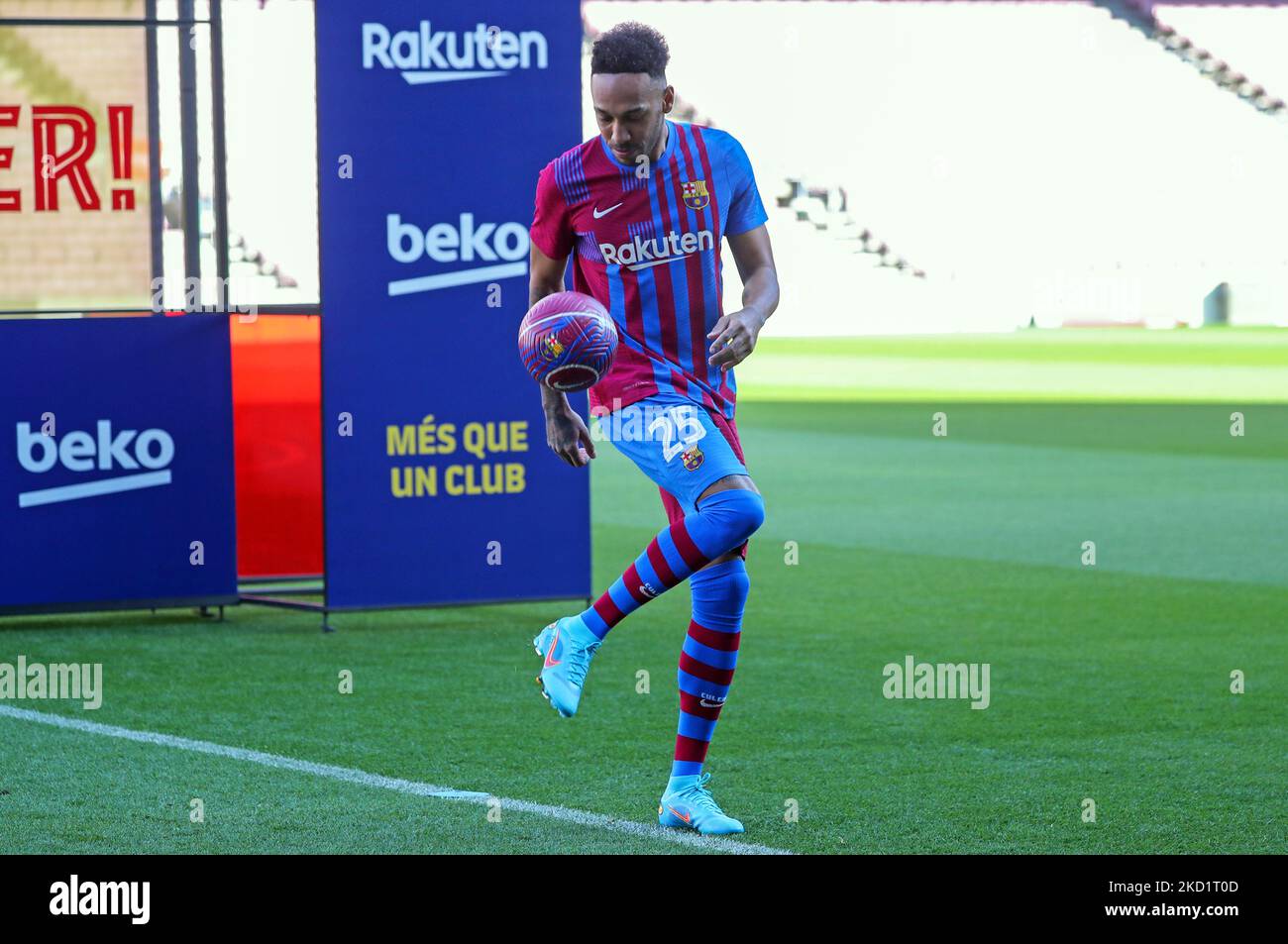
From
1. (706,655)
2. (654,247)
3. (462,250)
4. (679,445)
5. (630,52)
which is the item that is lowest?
(706,655)

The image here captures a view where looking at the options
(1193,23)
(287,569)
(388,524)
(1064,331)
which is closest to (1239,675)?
(388,524)

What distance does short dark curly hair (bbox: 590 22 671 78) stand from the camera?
517cm

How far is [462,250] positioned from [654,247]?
13.0 feet

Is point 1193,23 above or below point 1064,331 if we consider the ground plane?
above

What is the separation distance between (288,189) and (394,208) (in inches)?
649

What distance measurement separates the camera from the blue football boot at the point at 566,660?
17.0 ft

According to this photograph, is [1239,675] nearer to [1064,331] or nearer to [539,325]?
[539,325]

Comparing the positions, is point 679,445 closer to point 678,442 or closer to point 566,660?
point 678,442

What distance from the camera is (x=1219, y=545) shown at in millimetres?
11930

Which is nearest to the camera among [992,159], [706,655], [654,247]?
[654,247]

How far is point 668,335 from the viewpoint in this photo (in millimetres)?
5508

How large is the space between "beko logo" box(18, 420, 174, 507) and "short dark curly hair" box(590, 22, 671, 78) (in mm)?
4607

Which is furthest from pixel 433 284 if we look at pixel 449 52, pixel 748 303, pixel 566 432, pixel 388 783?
pixel 748 303

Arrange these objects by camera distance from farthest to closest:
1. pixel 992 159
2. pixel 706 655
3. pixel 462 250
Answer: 1. pixel 992 159
2. pixel 462 250
3. pixel 706 655
